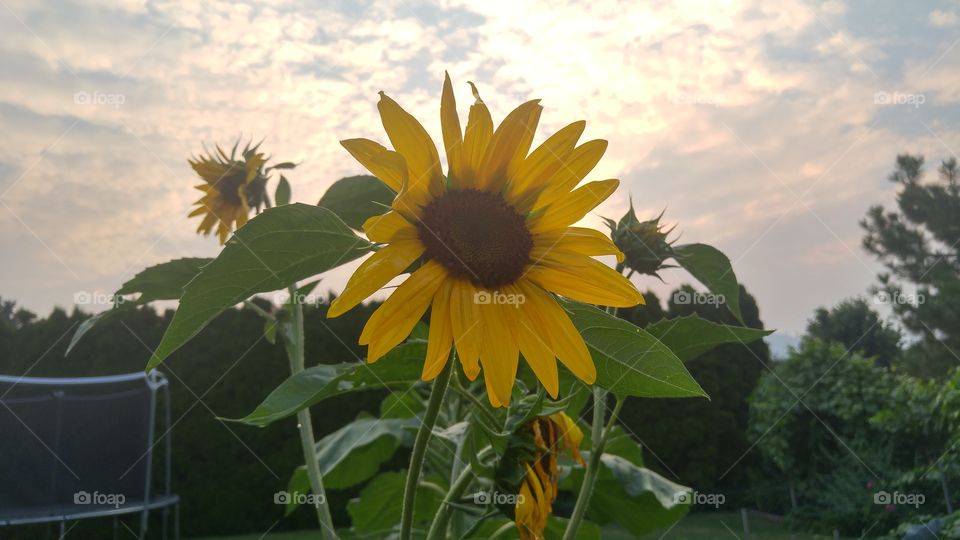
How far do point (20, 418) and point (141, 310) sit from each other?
50.4 inches

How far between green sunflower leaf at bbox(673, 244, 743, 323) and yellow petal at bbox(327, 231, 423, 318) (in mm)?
278

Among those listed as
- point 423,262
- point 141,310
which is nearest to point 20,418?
point 141,310

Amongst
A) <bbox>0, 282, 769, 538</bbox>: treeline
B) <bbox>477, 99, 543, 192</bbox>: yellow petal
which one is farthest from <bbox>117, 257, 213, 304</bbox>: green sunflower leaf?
<bbox>0, 282, 769, 538</bbox>: treeline

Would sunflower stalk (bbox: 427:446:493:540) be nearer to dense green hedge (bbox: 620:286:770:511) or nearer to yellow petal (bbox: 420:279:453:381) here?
yellow petal (bbox: 420:279:453:381)

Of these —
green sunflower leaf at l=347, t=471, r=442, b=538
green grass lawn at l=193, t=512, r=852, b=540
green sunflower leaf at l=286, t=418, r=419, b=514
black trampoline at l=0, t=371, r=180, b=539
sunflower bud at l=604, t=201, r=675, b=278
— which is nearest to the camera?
sunflower bud at l=604, t=201, r=675, b=278

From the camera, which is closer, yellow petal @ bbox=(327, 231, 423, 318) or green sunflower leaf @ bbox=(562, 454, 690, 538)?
yellow petal @ bbox=(327, 231, 423, 318)

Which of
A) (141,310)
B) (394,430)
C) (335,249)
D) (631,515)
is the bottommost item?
(631,515)

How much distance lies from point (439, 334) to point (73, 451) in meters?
3.70

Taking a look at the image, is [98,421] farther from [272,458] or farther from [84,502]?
[272,458]

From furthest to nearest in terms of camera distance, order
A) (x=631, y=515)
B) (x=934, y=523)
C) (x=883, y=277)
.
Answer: (x=883, y=277) → (x=934, y=523) → (x=631, y=515)

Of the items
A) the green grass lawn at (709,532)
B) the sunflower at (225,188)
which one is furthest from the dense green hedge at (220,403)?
the sunflower at (225,188)

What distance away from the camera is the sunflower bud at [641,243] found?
740 millimetres

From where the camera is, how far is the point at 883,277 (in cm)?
1138

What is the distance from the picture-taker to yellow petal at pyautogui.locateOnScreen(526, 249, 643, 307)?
1.69ft
